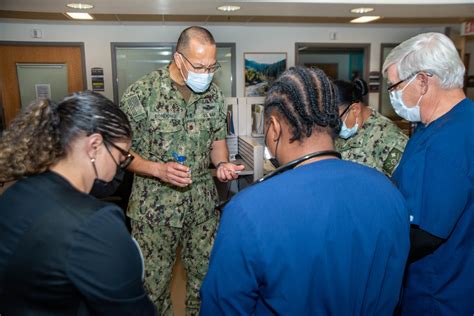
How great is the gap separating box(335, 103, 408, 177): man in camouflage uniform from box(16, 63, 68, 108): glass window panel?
4.35 m

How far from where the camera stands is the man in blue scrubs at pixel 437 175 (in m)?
1.15

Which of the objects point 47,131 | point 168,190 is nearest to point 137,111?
point 168,190

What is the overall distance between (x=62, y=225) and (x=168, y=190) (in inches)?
42.4

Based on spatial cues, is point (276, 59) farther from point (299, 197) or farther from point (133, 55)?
point (299, 197)

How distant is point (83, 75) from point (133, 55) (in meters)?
0.72

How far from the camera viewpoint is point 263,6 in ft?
12.1

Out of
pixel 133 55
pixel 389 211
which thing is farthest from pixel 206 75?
pixel 133 55

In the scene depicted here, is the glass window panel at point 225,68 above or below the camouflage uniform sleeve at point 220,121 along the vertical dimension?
above

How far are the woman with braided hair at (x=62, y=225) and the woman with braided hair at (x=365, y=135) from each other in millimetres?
1251

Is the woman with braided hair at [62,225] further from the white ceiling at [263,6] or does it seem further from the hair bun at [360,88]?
the white ceiling at [263,6]

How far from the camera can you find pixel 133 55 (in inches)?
207

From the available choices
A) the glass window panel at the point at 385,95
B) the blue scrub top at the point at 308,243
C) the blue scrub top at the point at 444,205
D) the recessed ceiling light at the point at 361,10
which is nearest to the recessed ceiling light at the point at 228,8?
the recessed ceiling light at the point at 361,10

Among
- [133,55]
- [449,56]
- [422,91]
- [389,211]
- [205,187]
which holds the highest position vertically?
[133,55]

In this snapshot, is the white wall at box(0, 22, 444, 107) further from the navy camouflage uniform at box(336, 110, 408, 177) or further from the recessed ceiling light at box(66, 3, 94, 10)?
the navy camouflage uniform at box(336, 110, 408, 177)
